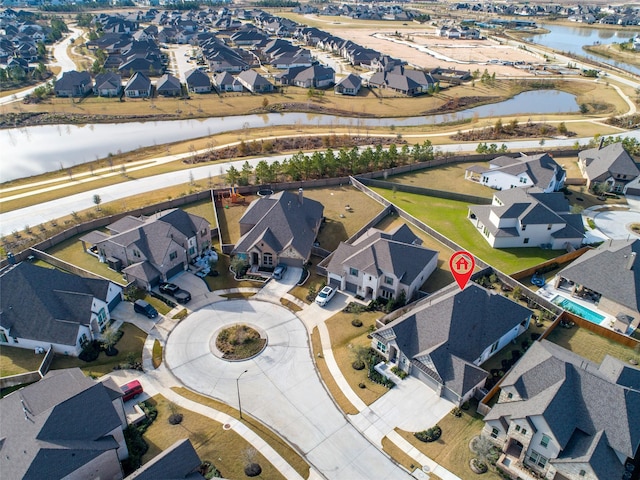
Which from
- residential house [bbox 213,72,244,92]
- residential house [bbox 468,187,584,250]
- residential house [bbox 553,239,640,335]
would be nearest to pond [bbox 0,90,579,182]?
residential house [bbox 213,72,244,92]

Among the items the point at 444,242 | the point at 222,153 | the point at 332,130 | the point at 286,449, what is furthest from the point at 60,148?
the point at 286,449

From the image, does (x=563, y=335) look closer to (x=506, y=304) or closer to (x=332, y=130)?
(x=506, y=304)

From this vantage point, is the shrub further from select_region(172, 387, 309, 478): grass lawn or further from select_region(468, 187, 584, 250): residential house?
select_region(468, 187, 584, 250): residential house

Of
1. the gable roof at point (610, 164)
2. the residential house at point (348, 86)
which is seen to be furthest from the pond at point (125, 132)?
the gable roof at point (610, 164)

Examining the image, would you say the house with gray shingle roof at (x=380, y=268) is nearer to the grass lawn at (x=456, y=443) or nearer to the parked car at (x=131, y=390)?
the grass lawn at (x=456, y=443)

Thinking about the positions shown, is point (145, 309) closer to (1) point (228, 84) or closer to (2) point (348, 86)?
(1) point (228, 84)

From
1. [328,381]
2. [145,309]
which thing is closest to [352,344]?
[328,381]
